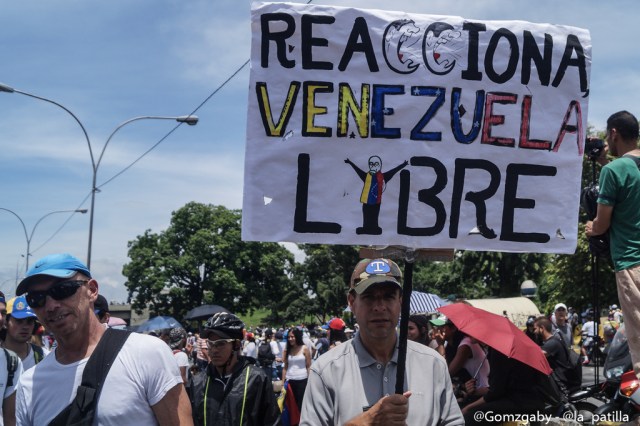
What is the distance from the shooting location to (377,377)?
3213 mm

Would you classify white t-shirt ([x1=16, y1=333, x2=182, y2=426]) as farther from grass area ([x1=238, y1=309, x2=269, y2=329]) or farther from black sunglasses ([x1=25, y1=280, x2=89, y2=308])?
grass area ([x1=238, y1=309, x2=269, y2=329])

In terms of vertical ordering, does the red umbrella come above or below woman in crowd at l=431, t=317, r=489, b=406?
above

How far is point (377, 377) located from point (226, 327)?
2.70 metres

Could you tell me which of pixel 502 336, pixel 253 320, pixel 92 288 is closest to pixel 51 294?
pixel 92 288

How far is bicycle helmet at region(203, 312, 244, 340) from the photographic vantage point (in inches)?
223

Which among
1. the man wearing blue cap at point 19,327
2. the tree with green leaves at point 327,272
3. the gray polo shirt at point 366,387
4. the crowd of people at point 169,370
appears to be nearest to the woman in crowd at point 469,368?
the man wearing blue cap at point 19,327

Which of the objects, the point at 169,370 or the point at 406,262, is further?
the point at 406,262

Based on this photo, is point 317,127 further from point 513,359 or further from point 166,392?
point 513,359

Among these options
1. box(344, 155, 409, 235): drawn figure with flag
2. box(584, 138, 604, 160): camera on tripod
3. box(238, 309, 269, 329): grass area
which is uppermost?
box(584, 138, 604, 160): camera on tripod

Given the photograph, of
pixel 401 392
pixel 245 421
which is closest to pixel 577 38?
pixel 401 392

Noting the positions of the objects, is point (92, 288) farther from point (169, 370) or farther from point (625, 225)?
point (625, 225)

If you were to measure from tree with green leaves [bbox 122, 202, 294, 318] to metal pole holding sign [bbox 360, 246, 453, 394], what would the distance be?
6408cm

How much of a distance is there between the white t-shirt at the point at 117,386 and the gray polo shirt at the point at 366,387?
66 centimetres

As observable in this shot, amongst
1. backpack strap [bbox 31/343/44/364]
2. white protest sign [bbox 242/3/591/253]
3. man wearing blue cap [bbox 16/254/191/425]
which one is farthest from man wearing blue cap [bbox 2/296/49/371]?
white protest sign [bbox 242/3/591/253]
